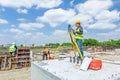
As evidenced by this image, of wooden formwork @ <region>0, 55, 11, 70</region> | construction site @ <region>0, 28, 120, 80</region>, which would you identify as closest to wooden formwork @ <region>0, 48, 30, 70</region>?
wooden formwork @ <region>0, 55, 11, 70</region>

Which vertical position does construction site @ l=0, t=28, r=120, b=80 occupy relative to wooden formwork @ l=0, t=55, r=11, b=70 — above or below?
above

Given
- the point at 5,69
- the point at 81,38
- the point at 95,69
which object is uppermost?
the point at 81,38

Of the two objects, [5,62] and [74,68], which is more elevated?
[74,68]

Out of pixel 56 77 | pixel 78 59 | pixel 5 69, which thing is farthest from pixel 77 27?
pixel 5 69

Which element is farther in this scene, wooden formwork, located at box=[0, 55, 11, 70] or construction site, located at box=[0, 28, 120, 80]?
wooden formwork, located at box=[0, 55, 11, 70]

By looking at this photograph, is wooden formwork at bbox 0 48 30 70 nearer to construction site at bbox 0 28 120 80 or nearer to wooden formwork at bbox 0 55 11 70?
wooden formwork at bbox 0 55 11 70

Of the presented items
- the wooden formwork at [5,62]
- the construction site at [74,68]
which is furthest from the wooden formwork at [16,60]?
the construction site at [74,68]

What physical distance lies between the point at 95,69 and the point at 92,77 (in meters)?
0.84

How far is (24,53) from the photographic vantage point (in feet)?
46.5

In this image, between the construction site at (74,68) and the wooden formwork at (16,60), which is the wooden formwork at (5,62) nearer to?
the wooden formwork at (16,60)

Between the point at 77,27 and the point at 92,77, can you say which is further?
the point at 77,27

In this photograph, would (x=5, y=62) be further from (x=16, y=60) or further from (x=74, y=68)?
(x=74, y=68)

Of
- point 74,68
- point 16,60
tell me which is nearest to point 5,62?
point 16,60

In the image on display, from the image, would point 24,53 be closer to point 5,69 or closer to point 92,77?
point 5,69
